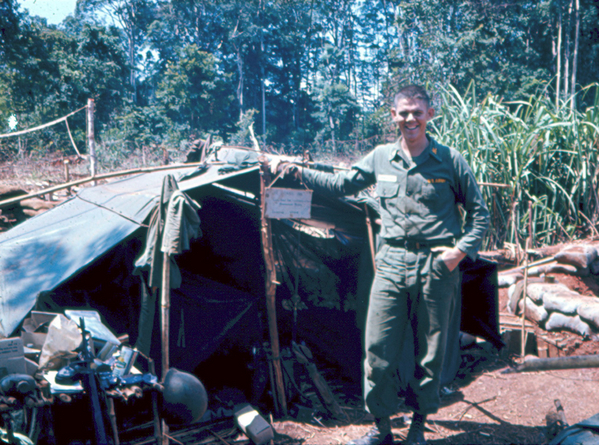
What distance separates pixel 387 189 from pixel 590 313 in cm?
296

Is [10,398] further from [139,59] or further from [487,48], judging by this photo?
[139,59]

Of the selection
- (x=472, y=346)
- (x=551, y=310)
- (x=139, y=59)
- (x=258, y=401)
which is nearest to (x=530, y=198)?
(x=551, y=310)

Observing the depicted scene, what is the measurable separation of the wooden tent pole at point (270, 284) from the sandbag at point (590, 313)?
10.0 ft

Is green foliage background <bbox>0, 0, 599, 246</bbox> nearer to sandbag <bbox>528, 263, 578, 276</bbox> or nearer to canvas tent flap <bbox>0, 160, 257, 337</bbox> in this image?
sandbag <bbox>528, 263, 578, 276</bbox>

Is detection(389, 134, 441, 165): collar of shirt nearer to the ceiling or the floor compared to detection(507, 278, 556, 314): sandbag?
nearer to the ceiling

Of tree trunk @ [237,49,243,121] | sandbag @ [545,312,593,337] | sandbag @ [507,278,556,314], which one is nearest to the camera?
sandbag @ [545,312,593,337]

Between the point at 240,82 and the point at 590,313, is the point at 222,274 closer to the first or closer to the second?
the point at 590,313

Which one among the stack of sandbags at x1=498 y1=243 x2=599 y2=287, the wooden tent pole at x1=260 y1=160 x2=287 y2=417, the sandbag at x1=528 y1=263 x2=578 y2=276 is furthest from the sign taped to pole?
the sandbag at x1=528 y1=263 x2=578 y2=276

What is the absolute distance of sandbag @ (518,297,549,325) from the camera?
498 centimetres

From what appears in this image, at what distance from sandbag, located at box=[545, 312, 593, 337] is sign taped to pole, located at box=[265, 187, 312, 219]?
3106 millimetres

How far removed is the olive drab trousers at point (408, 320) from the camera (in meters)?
2.75

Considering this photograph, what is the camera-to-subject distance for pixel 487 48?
17.0 m

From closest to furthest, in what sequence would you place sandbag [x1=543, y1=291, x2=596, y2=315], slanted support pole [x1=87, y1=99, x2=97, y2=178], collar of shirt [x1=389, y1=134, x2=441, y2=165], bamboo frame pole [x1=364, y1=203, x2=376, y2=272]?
collar of shirt [x1=389, y1=134, x2=441, y2=165] < bamboo frame pole [x1=364, y1=203, x2=376, y2=272] < sandbag [x1=543, y1=291, x2=596, y2=315] < slanted support pole [x1=87, y1=99, x2=97, y2=178]

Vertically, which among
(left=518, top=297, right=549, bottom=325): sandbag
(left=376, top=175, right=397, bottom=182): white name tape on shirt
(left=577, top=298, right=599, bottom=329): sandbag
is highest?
(left=376, top=175, right=397, bottom=182): white name tape on shirt
